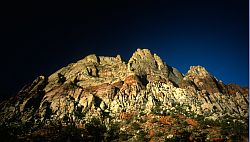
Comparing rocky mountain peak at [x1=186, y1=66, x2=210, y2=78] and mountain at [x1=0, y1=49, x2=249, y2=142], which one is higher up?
rocky mountain peak at [x1=186, y1=66, x2=210, y2=78]

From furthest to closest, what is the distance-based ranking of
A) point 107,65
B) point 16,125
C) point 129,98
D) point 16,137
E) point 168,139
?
point 107,65 → point 129,98 → point 16,125 → point 16,137 → point 168,139

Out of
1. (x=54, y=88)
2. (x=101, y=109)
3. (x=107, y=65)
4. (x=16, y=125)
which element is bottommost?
(x=16, y=125)

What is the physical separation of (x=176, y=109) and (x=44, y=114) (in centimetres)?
2843

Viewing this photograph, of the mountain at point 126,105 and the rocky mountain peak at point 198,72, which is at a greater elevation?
the rocky mountain peak at point 198,72

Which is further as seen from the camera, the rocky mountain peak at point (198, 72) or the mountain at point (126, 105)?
the rocky mountain peak at point (198, 72)

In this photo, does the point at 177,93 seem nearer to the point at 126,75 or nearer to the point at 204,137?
the point at 126,75

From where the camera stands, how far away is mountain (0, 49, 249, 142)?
61250 millimetres

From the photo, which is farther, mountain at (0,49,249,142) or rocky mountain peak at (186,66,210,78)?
rocky mountain peak at (186,66,210,78)

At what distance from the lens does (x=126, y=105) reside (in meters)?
76.4

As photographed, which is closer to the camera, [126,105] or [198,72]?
[126,105]

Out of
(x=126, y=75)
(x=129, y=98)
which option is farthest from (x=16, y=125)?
(x=126, y=75)

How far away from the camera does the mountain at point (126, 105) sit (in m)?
61.2

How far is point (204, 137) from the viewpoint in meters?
56.7

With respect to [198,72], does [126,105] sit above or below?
below
